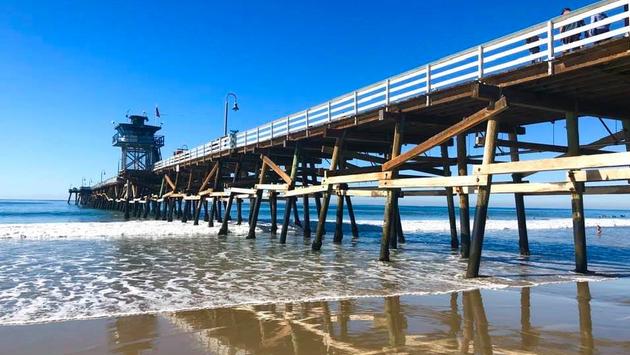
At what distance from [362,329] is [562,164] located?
5.00m

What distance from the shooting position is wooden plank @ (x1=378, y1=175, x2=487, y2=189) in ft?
31.4

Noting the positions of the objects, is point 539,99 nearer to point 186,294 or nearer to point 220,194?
point 186,294

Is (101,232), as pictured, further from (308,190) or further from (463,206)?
(463,206)

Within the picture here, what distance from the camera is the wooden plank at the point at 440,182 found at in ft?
31.4

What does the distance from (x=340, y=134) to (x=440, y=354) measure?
10985mm

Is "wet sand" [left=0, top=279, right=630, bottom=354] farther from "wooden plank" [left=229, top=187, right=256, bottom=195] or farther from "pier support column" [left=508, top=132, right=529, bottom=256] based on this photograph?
"wooden plank" [left=229, top=187, right=256, bottom=195]

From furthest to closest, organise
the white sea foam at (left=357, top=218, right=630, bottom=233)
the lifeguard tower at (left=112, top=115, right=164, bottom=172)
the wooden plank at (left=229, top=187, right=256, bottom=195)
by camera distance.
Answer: the lifeguard tower at (left=112, top=115, right=164, bottom=172) → the white sea foam at (left=357, top=218, right=630, bottom=233) → the wooden plank at (left=229, top=187, right=256, bottom=195)

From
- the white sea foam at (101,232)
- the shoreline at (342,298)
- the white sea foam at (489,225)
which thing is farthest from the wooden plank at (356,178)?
the white sea foam at (489,225)

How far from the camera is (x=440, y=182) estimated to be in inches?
413

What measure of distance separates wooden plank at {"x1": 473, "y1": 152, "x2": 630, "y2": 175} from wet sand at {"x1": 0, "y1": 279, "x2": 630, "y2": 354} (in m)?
2.29

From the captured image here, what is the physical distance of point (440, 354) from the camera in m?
4.82

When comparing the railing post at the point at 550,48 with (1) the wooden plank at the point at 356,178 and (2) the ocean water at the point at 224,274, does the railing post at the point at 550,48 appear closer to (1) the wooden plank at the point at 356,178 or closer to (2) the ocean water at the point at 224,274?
(2) the ocean water at the point at 224,274

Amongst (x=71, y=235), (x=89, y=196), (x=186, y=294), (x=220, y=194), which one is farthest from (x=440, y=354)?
(x=89, y=196)

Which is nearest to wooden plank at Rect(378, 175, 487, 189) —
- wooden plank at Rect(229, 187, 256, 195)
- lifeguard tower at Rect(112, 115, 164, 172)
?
wooden plank at Rect(229, 187, 256, 195)
